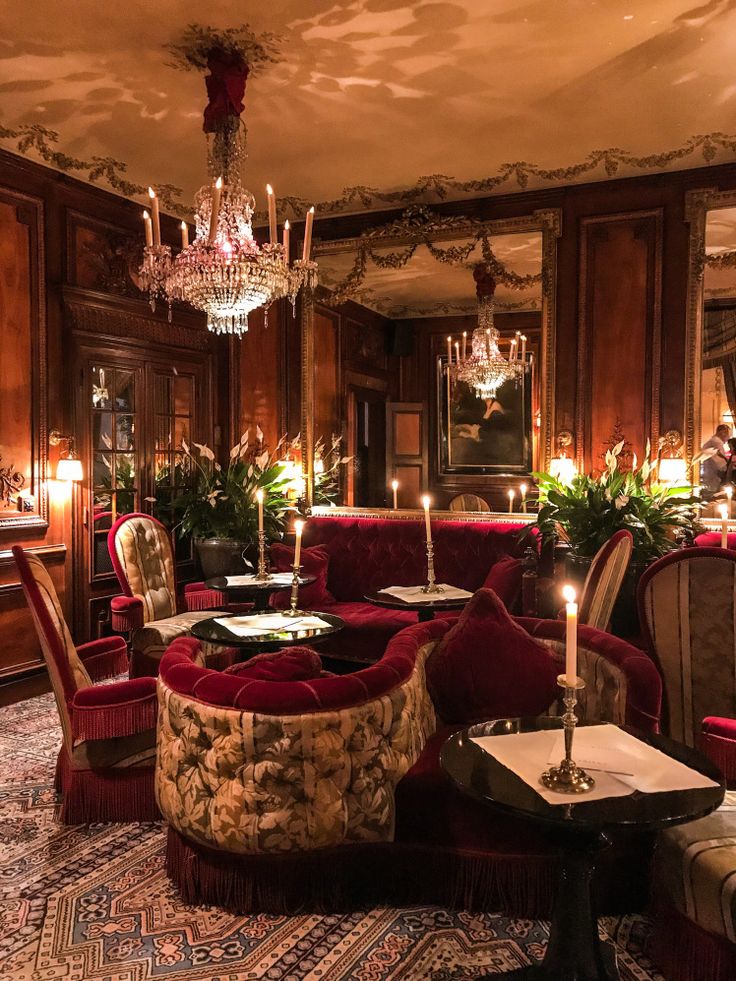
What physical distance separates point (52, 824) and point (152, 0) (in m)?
3.16

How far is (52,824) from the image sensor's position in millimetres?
2766

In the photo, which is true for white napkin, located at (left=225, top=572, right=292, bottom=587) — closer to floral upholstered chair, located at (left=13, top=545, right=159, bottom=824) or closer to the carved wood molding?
floral upholstered chair, located at (left=13, top=545, right=159, bottom=824)

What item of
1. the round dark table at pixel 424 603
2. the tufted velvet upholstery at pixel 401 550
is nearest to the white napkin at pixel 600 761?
the round dark table at pixel 424 603

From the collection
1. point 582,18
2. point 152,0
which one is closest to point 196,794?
point 152,0

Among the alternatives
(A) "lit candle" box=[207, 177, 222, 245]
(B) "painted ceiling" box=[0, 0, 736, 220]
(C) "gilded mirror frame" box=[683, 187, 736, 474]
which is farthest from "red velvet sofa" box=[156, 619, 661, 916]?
(C) "gilded mirror frame" box=[683, 187, 736, 474]

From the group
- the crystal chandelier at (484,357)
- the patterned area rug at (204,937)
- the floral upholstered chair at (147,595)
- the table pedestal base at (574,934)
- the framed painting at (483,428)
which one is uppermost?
the crystal chandelier at (484,357)

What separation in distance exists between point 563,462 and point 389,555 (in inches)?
50.9

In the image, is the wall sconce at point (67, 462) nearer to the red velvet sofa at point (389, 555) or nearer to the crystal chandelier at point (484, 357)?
the red velvet sofa at point (389, 555)

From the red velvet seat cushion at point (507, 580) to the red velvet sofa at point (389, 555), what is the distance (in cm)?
39

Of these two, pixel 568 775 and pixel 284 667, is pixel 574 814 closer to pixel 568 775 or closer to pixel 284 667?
pixel 568 775

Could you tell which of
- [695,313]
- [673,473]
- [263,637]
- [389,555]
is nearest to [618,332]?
[695,313]

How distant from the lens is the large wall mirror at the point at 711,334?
4688mm

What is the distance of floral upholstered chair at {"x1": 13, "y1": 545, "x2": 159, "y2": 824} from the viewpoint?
8.31ft

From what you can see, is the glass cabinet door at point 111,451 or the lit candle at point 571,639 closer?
the lit candle at point 571,639
